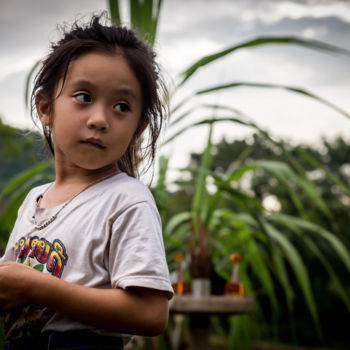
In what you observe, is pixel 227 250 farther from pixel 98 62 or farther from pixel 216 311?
pixel 98 62

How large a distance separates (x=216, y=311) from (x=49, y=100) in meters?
1.00

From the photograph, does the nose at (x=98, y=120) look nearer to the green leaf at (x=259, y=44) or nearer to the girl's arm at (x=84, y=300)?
the girl's arm at (x=84, y=300)

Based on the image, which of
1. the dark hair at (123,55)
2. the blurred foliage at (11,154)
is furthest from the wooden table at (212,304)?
the blurred foliage at (11,154)

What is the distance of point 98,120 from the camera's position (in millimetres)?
475

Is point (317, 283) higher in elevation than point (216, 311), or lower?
higher

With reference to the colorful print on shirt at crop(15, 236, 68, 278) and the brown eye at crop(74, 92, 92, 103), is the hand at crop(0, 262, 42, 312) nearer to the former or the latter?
the colorful print on shirt at crop(15, 236, 68, 278)

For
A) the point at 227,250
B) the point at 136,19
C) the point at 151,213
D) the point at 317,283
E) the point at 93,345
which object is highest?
the point at 317,283

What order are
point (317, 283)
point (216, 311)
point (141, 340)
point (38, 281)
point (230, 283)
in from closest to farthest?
point (38, 281) → point (216, 311) → point (230, 283) → point (141, 340) → point (317, 283)

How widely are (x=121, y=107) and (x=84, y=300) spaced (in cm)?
19

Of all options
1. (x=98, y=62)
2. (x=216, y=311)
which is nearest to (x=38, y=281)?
(x=98, y=62)

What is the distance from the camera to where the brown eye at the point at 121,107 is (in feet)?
1.64

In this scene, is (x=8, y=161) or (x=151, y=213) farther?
(x=8, y=161)

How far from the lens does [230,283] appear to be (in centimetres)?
153

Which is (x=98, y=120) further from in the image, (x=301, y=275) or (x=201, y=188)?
(x=301, y=275)
